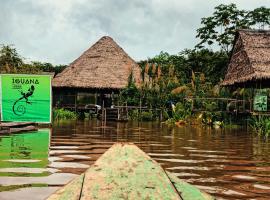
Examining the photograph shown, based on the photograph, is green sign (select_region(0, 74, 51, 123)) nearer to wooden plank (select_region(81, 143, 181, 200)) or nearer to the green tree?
wooden plank (select_region(81, 143, 181, 200))

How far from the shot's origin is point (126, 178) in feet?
7.04

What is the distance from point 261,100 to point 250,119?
110cm

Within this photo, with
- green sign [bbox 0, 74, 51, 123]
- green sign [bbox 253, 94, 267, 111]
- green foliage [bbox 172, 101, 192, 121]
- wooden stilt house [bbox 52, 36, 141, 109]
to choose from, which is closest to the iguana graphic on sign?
green sign [bbox 0, 74, 51, 123]

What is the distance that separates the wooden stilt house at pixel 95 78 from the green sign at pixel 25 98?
43.1 ft

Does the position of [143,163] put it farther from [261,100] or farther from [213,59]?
[213,59]

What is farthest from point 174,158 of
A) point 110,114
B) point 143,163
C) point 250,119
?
point 110,114

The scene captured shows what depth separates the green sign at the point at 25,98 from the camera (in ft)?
45.6

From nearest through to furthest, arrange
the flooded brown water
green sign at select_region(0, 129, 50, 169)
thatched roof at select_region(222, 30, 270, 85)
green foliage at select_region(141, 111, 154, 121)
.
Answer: the flooded brown water → green sign at select_region(0, 129, 50, 169) → thatched roof at select_region(222, 30, 270, 85) → green foliage at select_region(141, 111, 154, 121)

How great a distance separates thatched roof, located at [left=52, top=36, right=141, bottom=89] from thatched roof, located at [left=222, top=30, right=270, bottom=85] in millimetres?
6770

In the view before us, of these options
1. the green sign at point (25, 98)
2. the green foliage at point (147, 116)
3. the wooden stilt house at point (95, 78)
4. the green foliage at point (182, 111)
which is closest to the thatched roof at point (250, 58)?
the green foliage at point (182, 111)

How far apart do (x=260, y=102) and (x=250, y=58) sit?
2.21 meters

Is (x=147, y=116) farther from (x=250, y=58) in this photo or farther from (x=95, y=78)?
(x=250, y=58)

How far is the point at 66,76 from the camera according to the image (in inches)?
1110

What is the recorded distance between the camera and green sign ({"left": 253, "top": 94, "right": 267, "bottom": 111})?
1766 cm
